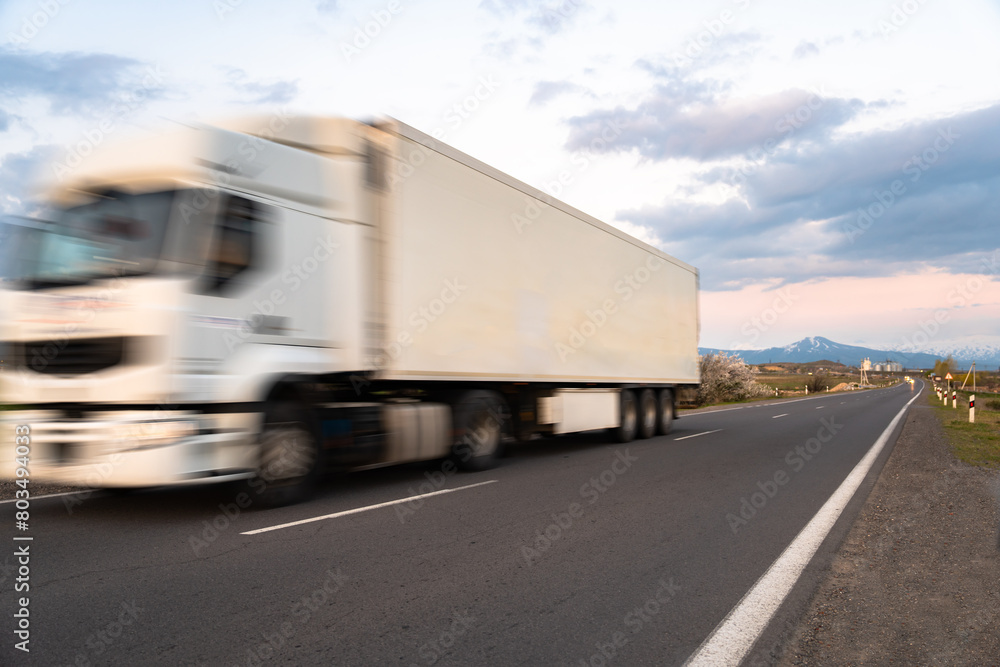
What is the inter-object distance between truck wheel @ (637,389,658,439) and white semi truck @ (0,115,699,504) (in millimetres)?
5121

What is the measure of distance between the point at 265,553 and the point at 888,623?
13.0 feet

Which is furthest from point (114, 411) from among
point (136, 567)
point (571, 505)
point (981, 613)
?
point (981, 613)

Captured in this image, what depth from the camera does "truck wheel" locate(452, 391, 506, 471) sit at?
8.92 m

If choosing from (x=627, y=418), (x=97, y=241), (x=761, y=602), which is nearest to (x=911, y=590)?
(x=761, y=602)

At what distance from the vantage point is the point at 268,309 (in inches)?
255

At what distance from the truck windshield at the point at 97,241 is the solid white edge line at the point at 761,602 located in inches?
199

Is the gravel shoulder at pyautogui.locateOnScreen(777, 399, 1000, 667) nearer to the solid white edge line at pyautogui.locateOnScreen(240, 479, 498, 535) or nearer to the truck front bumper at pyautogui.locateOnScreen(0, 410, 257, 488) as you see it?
the solid white edge line at pyautogui.locateOnScreen(240, 479, 498, 535)

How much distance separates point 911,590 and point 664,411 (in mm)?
11299

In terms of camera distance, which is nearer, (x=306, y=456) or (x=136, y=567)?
(x=136, y=567)

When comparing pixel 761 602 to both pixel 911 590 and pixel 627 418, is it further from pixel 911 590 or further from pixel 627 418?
pixel 627 418

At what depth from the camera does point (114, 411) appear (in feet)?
18.9

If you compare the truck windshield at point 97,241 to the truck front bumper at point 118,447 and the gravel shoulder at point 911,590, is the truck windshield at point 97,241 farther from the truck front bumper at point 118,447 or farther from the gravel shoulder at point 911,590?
the gravel shoulder at point 911,590

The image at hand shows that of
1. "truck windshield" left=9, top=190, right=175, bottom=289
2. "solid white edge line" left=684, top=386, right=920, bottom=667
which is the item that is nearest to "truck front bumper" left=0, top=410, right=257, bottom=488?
"truck windshield" left=9, top=190, right=175, bottom=289

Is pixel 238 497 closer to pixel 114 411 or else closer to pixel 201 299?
pixel 114 411
